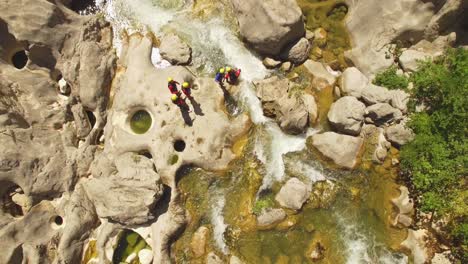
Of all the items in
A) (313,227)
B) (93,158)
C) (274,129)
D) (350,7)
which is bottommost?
(313,227)

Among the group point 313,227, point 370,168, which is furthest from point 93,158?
point 370,168

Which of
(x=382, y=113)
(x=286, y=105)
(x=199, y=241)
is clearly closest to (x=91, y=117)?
(x=199, y=241)

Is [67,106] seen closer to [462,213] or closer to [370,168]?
[370,168]

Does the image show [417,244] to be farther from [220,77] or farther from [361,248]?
[220,77]

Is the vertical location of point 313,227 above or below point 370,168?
below

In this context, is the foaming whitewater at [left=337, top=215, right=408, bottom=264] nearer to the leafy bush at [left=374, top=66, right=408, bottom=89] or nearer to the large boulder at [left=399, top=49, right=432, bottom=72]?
the leafy bush at [left=374, top=66, right=408, bottom=89]

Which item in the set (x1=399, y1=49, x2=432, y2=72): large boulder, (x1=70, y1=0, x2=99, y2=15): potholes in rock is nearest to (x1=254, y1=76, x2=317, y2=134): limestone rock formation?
(x1=399, y1=49, x2=432, y2=72): large boulder
